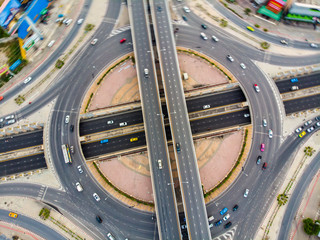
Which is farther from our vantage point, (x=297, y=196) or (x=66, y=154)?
(x=66, y=154)

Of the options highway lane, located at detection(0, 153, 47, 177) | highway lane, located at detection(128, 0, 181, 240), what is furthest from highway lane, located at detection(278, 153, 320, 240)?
highway lane, located at detection(0, 153, 47, 177)

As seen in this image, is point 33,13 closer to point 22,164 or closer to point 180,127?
point 22,164

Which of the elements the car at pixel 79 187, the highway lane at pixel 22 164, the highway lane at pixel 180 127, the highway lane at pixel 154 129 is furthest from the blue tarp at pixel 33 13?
the car at pixel 79 187

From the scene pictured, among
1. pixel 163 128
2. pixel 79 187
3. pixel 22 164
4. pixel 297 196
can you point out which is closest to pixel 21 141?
pixel 22 164

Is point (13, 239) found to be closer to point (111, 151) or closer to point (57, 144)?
point (57, 144)

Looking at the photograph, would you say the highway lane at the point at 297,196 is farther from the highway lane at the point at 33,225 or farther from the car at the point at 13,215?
the car at the point at 13,215

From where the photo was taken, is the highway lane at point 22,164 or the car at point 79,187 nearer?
the car at point 79,187

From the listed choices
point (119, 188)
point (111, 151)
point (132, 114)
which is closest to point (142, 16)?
point (132, 114)
